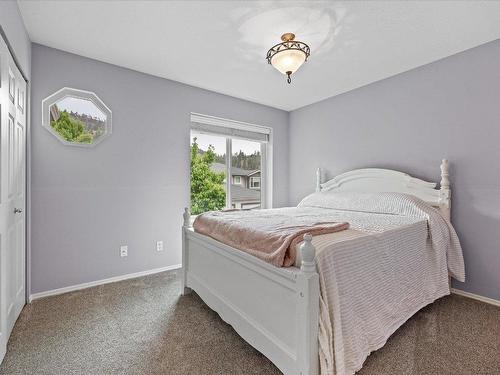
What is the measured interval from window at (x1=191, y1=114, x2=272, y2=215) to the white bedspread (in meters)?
1.98

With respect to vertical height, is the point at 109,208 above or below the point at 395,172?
below

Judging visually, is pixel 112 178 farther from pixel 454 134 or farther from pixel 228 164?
pixel 454 134

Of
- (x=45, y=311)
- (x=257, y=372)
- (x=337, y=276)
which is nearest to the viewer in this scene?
(x=337, y=276)

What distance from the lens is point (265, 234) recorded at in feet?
5.57

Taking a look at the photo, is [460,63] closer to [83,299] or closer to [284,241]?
[284,241]

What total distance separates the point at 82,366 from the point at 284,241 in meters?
1.47

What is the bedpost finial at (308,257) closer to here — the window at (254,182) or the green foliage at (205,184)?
the green foliage at (205,184)

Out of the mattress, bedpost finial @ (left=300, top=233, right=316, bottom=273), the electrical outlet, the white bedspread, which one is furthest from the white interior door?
the white bedspread

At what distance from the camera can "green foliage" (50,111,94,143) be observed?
103 inches

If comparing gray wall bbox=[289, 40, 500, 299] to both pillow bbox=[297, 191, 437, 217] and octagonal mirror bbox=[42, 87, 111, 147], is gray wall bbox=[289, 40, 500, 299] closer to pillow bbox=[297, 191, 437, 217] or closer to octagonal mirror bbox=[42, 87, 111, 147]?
pillow bbox=[297, 191, 437, 217]

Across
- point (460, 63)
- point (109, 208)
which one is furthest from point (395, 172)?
point (109, 208)

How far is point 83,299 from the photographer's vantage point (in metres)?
2.47

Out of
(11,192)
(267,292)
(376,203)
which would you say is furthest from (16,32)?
(376,203)

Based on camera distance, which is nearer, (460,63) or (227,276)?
(227,276)
